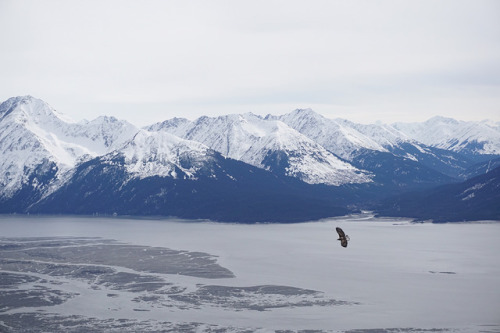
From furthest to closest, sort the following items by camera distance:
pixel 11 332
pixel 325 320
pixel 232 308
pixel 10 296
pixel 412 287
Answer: pixel 412 287, pixel 10 296, pixel 232 308, pixel 325 320, pixel 11 332

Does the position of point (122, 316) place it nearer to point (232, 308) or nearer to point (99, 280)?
point (232, 308)

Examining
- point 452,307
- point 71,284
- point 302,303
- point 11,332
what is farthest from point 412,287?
point 11,332

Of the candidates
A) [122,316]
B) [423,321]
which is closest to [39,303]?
[122,316]

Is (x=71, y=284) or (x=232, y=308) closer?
(x=232, y=308)

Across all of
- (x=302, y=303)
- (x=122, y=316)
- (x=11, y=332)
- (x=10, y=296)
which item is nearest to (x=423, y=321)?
(x=302, y=303)

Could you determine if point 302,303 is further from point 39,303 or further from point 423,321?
point 39,303

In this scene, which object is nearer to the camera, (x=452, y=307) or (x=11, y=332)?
(x=11, y=332)

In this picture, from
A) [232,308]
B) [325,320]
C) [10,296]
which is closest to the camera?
[325,320]

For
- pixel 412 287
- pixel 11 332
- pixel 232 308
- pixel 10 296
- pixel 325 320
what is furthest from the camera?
pixel 412 287
